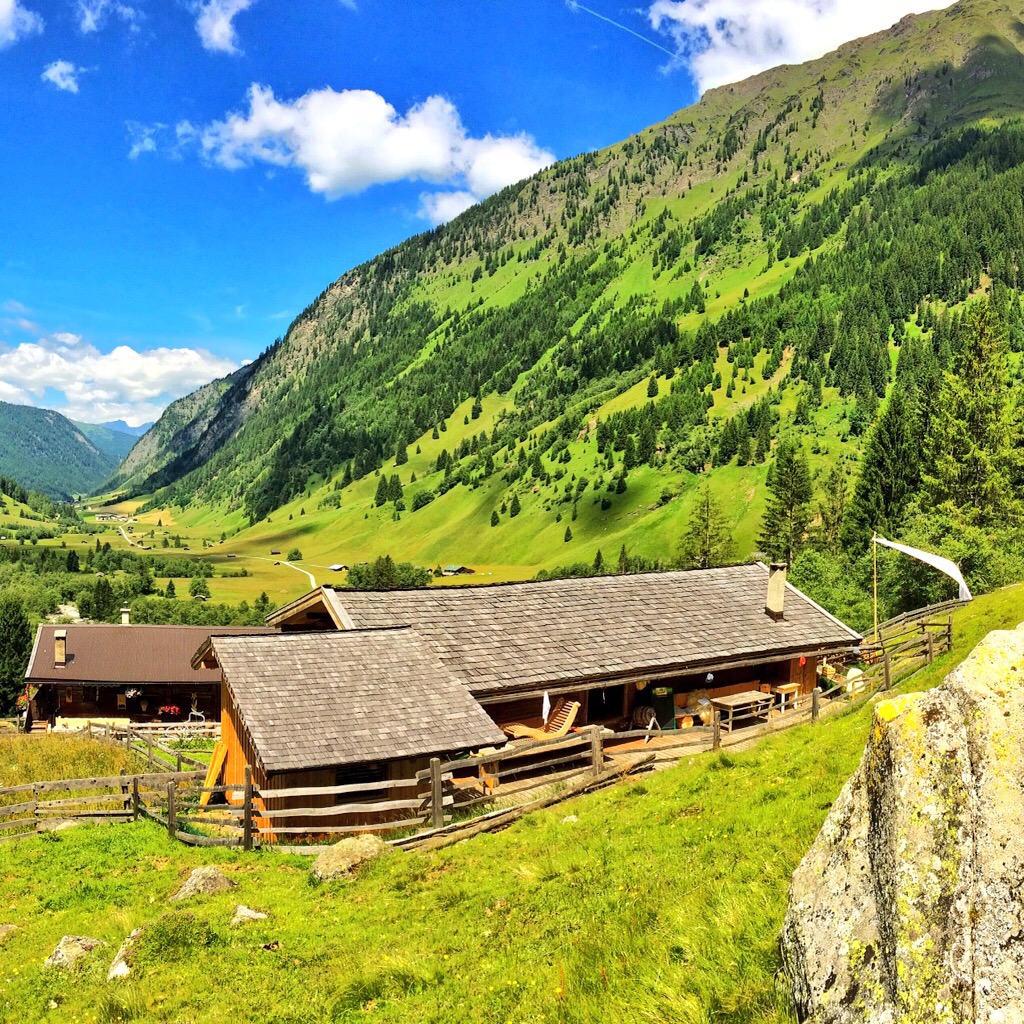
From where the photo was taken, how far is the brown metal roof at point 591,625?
2520cm

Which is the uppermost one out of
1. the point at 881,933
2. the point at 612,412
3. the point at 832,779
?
the point at 612,412

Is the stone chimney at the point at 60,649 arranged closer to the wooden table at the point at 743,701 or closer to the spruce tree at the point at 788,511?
the wooden table at the point at 743,701

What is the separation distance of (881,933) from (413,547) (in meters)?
189

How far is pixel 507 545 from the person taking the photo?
166500mm

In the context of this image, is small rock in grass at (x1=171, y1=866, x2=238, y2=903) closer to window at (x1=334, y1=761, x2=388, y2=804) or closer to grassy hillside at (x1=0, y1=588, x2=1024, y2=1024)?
grassy hillside at (x1=0, y1=588, x2=1024, y2=1024)

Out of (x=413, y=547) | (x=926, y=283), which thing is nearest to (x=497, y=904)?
(x=413, y=547)

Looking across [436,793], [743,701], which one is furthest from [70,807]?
[743,701]

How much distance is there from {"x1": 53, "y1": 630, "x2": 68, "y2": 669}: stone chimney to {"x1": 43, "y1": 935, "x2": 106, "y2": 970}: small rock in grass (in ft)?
167

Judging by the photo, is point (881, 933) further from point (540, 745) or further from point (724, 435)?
point (724, 435)

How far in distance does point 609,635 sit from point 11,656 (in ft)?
242

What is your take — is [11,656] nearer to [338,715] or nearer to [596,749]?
[338,715]

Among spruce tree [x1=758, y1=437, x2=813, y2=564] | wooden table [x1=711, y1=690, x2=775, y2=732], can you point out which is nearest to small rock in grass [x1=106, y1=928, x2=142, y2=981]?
wooden table [x1=711, y1=690, x2=775, y2=732]

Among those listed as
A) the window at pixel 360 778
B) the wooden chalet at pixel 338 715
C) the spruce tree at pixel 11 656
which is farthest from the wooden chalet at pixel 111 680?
the window at pixel 360 778

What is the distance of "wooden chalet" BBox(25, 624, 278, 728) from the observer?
57.2 m
